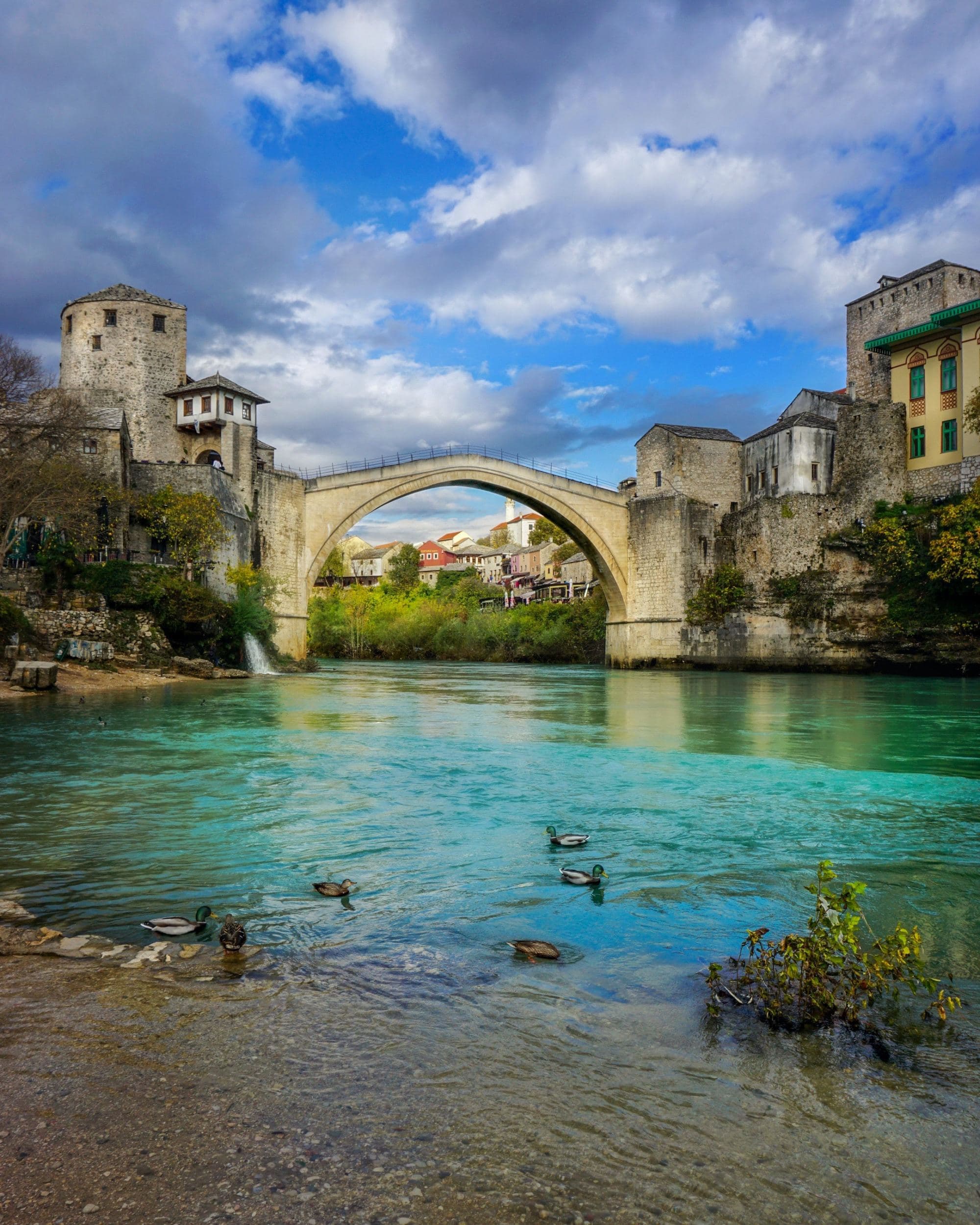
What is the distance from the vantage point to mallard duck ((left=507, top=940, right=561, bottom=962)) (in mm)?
3375

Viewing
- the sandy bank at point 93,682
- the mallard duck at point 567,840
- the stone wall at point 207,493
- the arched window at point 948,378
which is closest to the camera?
the mallard duck at point 567,840

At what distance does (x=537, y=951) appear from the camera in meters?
3.38

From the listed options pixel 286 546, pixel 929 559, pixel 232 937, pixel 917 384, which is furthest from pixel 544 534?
pixel 232 937

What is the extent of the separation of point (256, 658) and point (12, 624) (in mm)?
9635

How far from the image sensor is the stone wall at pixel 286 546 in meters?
30.9

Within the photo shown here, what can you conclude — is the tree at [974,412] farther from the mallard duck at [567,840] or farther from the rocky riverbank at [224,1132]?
the rocky riverbank at [224,1132]

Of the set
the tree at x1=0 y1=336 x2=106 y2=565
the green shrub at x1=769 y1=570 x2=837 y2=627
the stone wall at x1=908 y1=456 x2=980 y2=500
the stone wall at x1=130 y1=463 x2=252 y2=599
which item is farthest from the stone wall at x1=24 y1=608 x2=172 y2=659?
the stone wall at x1=908 y1=456 x2=980 y2=500

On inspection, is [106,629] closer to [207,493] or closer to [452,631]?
[207,493]

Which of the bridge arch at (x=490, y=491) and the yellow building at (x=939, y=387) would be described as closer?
the yellow building at (x=939, y=387)

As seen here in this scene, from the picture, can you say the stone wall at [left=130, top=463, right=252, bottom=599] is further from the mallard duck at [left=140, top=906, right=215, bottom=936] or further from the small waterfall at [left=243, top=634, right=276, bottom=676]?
the mallard duck at [left=140, top=906, right=215, bottom=936]

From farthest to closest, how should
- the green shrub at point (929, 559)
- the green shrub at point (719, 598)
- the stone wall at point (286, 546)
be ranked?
the green shrub at point (719, 598) < the stone wall at point (286, 546) < the green shrub at point (929, 559)

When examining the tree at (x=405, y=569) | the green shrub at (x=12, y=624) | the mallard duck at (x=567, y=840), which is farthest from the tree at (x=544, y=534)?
the mallard duck at (x=567, y=840)

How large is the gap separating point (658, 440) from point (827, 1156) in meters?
37.1

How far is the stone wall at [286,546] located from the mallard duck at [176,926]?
27.3 metres
